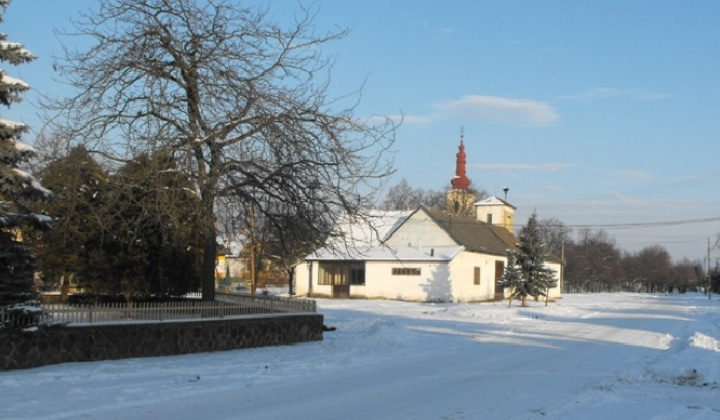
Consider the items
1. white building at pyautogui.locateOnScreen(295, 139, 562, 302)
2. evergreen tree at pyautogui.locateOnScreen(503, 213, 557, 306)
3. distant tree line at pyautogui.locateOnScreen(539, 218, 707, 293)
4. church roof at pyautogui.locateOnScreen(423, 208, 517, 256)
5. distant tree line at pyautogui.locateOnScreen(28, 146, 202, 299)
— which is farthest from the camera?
distant tree line at pyautogui.locateOnScreen(539, 218, 707, 293)

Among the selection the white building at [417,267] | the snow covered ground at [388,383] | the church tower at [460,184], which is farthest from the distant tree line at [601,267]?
the snow covered ground at [388,383]

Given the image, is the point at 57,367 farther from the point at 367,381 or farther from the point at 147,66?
the point at 147,66

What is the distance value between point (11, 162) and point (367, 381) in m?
8.10

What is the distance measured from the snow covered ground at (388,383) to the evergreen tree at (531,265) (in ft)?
90.3

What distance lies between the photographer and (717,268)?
584ft

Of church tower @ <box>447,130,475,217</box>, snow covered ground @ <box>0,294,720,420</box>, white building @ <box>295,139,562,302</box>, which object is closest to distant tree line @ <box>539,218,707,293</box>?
church tower @ <box>447,130,475,217</box>

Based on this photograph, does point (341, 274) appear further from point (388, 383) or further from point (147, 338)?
point (388, 383)

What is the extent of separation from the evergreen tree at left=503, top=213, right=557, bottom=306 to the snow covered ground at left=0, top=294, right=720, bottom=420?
2752 cm

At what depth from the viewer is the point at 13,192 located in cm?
1485

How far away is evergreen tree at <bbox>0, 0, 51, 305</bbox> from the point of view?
14758 mm

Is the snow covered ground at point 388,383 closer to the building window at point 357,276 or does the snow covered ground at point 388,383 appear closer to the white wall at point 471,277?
the white wall at point 471,277

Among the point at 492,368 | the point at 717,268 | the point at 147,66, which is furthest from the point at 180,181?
the point at 717,268

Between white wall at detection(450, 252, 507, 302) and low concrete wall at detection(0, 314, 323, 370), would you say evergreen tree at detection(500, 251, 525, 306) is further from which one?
low concrete wall at detection(0, 314, 323, 370)

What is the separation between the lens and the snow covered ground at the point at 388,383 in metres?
11.2
